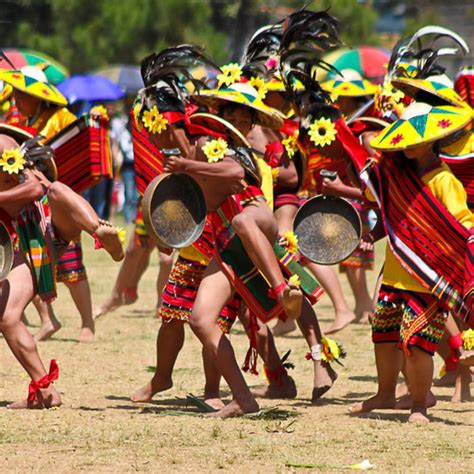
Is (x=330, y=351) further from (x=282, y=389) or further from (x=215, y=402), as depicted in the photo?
(x=215, y=402)

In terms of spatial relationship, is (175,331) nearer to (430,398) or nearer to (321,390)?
(321,390)

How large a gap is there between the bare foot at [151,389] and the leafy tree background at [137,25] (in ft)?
65.0

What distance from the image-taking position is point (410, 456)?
6.11 m

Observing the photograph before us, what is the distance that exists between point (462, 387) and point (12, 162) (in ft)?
9.84

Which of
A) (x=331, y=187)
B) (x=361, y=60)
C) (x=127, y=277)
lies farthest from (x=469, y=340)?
(x=361, y=60)

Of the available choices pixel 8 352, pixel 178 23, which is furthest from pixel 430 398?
pixel 178 23

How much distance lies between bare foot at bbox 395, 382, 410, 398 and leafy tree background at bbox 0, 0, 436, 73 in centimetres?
1936

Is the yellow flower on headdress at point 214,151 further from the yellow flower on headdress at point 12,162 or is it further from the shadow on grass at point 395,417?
the shadow on grass at point 395,417

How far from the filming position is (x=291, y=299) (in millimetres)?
6930

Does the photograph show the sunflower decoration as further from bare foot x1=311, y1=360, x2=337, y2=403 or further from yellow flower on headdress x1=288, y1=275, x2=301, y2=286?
yellow flower on headdress x1=288, y1=275, x2=301, y2=286

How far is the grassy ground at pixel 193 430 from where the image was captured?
5973 millimetres

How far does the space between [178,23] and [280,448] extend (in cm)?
2230

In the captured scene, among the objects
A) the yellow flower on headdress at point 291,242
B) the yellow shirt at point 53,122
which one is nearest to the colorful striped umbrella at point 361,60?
the yellow shirt at point 53,122

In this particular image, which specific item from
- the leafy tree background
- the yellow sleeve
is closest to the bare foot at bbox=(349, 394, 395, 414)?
the yellow sleeve
